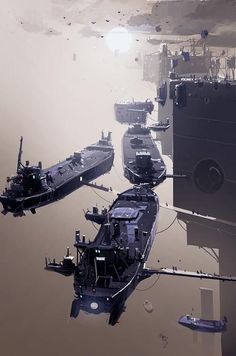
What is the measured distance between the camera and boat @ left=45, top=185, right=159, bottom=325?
79.2 feet

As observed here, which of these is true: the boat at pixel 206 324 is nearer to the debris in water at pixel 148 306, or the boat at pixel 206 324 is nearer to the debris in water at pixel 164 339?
the debris in water at pixel 164 339

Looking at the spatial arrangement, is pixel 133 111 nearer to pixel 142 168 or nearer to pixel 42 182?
pixel 142 168

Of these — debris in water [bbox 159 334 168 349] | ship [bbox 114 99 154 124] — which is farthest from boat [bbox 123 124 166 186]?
debris in water [bbox 159 334 168 349]

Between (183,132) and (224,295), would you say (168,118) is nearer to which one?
(183,132)

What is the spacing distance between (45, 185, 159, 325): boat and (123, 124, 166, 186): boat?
30.5 ft

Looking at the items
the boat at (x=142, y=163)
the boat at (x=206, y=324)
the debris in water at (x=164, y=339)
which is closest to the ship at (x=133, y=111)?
the boat at (x=142, y=163)

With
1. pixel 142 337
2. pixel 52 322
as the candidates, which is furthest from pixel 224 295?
pixel 52 322

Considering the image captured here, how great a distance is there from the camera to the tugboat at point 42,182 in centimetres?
3544

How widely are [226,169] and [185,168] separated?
528 cm

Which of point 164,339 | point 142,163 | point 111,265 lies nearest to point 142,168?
point 142,163

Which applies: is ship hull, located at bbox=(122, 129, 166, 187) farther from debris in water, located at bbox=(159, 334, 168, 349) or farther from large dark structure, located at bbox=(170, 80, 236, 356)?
debris in water, located at bbox=(159, 334, 168, 349)

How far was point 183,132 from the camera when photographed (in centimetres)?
4331

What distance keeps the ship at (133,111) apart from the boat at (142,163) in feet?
35.1

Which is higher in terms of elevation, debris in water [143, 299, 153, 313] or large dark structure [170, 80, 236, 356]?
large dark structure [170, 80, 236, 356]
